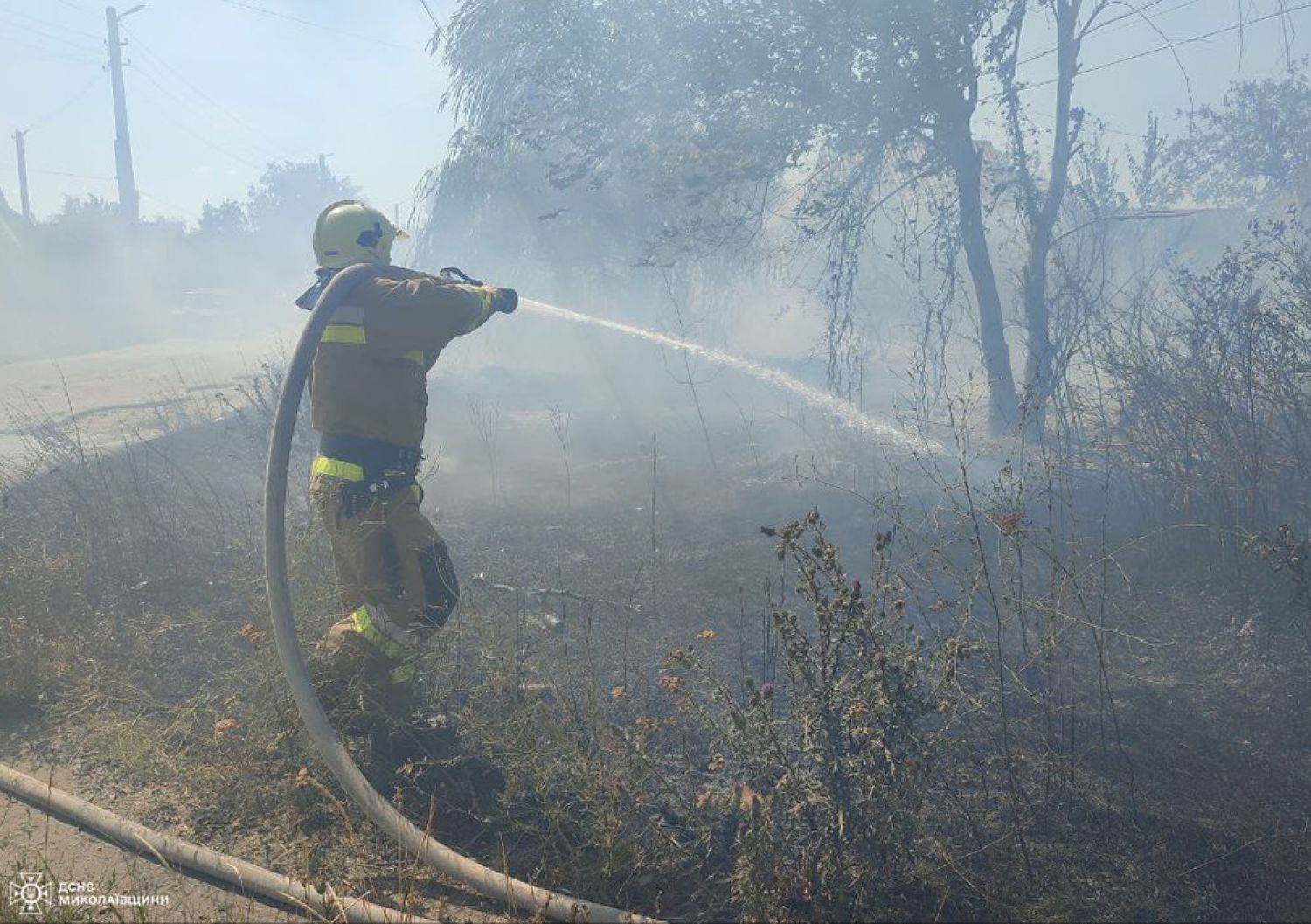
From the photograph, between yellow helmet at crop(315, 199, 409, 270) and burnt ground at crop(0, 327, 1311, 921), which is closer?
burnt ground at crop(0, 327, 1311, 921)

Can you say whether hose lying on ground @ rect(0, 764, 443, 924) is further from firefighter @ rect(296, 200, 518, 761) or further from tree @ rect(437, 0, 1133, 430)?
tree @ rect(437, 0, 1133, 430)

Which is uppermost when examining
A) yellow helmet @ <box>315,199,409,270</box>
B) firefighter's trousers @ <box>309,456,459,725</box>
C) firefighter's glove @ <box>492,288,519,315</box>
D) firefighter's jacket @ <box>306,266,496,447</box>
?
yellow helmet @ <box>315,199,409,270</box>

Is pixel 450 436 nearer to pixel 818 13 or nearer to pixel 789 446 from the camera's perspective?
pixel 789 446

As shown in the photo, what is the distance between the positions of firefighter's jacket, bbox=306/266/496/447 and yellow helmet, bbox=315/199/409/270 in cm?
22

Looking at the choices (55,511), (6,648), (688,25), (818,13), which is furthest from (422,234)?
(6,648)

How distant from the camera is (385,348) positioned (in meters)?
3.57

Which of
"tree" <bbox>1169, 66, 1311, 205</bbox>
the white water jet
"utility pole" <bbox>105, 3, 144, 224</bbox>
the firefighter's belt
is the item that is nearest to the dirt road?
the white water jet

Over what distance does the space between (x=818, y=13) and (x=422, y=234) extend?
8.73 metres

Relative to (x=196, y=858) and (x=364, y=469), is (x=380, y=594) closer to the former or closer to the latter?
(x=364, y=469)

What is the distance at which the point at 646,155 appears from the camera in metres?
9.69

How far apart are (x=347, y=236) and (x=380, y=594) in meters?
1.39

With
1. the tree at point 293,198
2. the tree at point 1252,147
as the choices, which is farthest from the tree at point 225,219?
the tree at point 1252,147

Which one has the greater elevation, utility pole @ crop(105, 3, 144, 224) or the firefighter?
utility pole @ crop(105, 3, 144, 224)

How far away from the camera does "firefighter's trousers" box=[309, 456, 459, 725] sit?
3.49m
